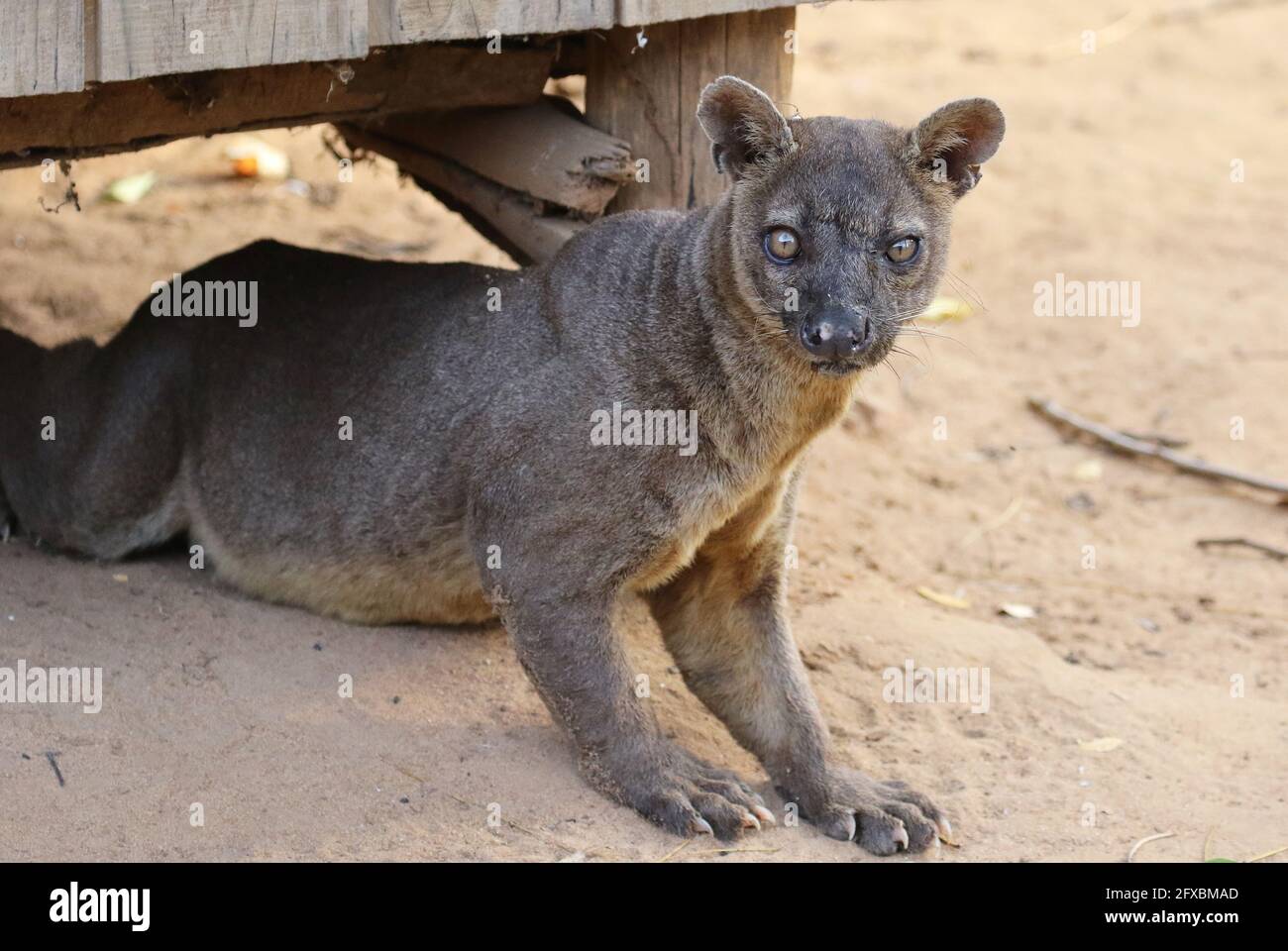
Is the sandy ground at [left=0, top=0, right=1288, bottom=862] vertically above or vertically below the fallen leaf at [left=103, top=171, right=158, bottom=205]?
below

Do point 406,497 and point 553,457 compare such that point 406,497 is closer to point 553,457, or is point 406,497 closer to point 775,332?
point 553,457

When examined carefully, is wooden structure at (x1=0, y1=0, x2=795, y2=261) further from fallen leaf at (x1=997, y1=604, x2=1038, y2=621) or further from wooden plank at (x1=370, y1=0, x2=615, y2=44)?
fallen leaf at (x1=997, y1=604, x2=1038, y2=621)

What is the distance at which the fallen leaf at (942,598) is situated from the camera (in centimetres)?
686

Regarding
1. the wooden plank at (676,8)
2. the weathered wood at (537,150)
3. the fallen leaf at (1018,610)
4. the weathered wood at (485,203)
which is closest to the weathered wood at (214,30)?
the wooden plank at (676,8)

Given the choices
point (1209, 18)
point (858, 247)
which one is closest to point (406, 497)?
point (858, 247)

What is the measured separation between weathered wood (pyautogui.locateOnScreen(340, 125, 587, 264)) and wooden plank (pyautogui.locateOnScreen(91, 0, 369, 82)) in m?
1.34

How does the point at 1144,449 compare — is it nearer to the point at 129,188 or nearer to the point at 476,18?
the point at 476,18

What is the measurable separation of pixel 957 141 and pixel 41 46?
2766 mm

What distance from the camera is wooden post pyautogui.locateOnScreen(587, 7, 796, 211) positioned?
589cm

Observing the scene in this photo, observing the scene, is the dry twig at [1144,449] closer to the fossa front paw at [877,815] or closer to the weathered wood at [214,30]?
the fossa front paw at [877,815]

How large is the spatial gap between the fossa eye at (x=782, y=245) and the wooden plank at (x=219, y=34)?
1.40 m

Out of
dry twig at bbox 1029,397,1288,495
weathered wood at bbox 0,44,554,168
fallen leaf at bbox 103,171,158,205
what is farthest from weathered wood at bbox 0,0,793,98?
fallen leaf at bbox 103,171,158,205

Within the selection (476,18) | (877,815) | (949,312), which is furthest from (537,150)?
(949,312)

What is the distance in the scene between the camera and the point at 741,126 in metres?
4.96
